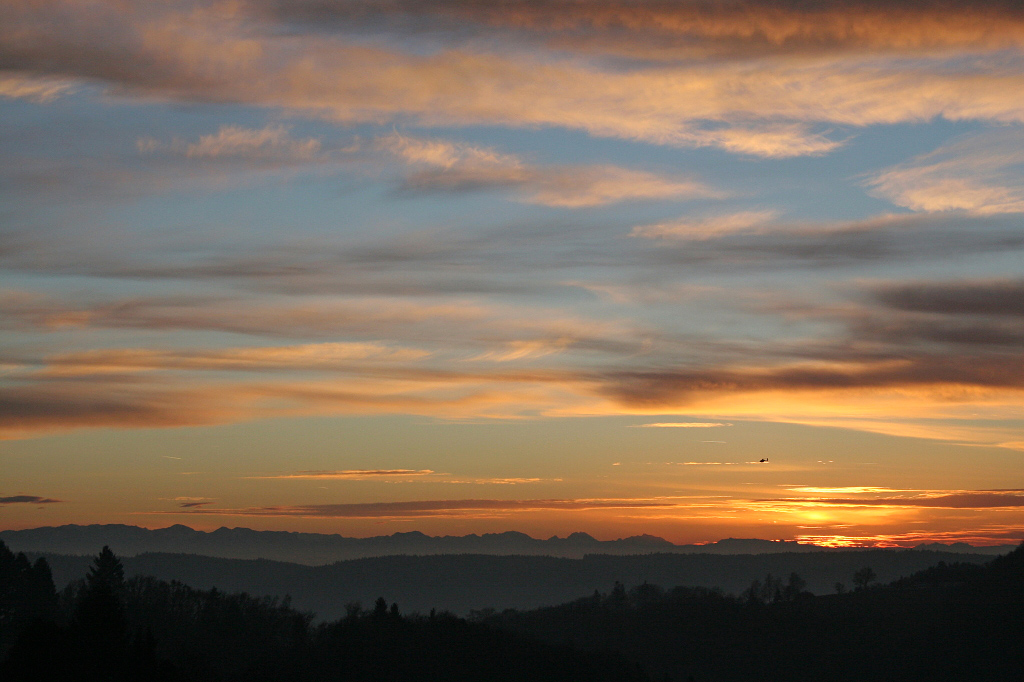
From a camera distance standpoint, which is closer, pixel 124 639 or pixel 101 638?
pixel 101 638

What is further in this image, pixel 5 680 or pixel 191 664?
pixel 191 664

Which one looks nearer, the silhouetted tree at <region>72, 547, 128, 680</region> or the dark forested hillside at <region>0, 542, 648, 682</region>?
the dark forested hillside at <region>0, 542, 648, 682</region>

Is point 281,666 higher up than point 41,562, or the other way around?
point 41,562

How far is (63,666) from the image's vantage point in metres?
78.6

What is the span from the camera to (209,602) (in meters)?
197

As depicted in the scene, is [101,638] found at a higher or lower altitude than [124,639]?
higher

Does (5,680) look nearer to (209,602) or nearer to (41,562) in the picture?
(41,562)

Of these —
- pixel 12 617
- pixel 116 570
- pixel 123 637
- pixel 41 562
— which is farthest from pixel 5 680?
pixel 116 570

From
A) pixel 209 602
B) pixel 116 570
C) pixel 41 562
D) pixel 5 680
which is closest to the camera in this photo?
pixel 5 680

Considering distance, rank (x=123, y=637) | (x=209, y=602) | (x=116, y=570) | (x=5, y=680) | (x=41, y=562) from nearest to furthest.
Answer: (x=5, y=680), (x=123, y=637), (x=41, y=562), (x=116, y=570), (x=209, y=602)

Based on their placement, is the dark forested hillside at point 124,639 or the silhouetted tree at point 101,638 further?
the silhouetted tree at point 101,638

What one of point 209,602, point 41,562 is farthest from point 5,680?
point 209,602

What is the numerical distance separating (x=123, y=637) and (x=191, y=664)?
51.6 meters

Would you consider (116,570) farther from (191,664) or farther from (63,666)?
(63,666)
